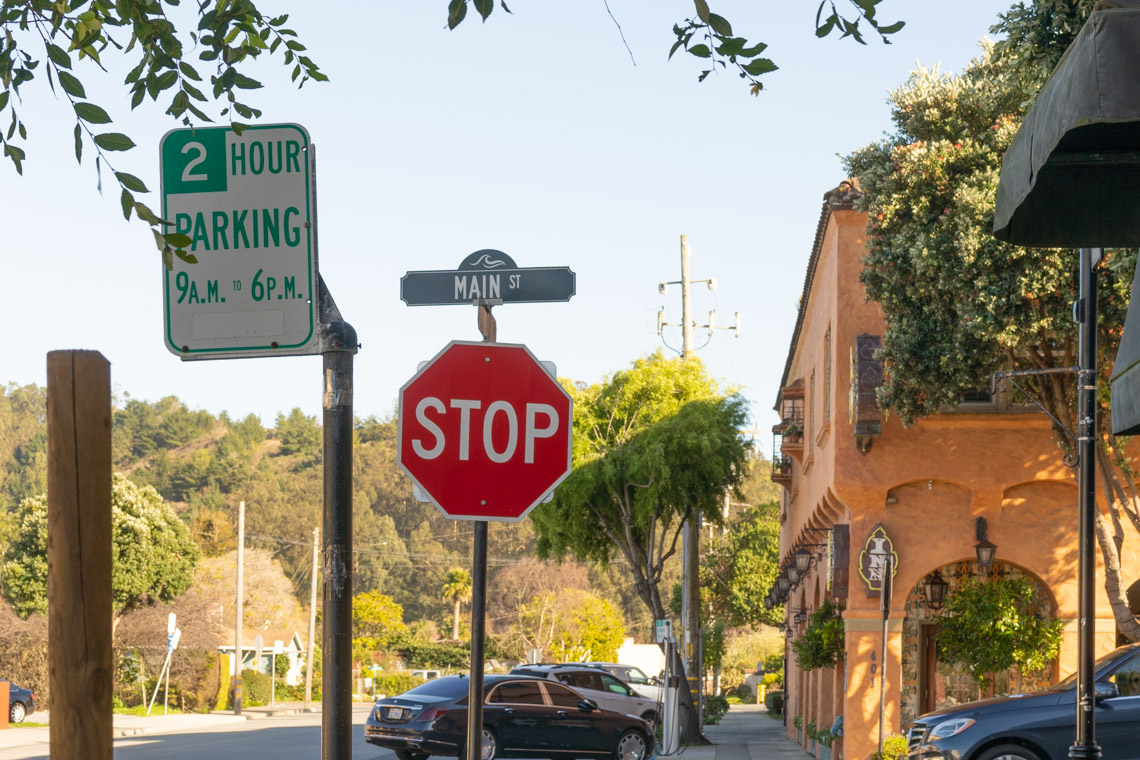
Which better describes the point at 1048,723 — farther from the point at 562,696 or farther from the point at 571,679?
the point at 571,679

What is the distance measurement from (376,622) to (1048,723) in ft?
183

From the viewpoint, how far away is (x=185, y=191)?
451 cm

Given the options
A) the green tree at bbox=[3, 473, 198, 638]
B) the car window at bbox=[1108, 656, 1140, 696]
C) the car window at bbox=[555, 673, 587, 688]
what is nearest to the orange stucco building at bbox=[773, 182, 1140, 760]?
the car window at bbox=[1108, 656, 1140, 696]

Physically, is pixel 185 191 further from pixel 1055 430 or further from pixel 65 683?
pixel 1055 430

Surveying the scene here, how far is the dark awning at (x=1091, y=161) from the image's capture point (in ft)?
12.0

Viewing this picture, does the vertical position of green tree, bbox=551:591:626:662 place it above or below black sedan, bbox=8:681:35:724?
below

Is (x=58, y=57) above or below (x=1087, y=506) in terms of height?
above

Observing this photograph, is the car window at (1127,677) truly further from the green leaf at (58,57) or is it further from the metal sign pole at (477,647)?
the green leaf at (58,57)

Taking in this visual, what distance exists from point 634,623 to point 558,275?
90283 mm

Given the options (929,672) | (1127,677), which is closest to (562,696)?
(929,672)

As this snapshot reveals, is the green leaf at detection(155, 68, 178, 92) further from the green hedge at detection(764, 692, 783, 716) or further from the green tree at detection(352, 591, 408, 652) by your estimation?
the green tree at detection(352, 591, 408, 652)

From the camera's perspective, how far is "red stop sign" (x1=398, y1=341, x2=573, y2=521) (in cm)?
544

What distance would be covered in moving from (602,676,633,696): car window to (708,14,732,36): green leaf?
2446 cm

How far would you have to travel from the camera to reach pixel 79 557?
10.5ft
